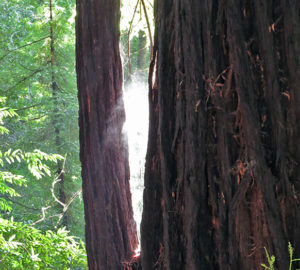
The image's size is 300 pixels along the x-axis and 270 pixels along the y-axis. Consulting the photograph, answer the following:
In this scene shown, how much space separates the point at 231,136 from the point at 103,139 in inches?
57.7

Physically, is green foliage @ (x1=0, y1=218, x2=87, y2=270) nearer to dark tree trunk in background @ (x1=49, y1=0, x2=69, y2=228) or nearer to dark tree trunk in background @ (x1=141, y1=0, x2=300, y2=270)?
dark tree trunk in background @ (x1=141, y1=0, x2=300, y2=270)

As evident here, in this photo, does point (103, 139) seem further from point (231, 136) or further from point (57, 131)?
point (57, 131)

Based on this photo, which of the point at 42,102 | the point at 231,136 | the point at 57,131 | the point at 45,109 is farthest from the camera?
the point at 57,131

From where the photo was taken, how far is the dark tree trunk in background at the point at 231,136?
1.65 metres

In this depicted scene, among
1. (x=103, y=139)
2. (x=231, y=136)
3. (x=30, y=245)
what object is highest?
(x=231, y=136)

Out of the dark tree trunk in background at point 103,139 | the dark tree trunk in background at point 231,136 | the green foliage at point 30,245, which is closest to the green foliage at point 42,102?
the green foliage at point 30,245

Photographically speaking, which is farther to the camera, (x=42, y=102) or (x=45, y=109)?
(x=45, y=109)

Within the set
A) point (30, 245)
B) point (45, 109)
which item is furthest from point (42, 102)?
point (30, 245)

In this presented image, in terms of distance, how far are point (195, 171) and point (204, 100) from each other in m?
0.29

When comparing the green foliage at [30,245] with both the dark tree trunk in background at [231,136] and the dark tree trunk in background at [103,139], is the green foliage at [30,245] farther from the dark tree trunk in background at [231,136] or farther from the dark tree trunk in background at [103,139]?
the dark tree trunk in background at [231,136]

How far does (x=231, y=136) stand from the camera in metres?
1.76

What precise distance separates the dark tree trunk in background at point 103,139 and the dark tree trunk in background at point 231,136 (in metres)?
1.05

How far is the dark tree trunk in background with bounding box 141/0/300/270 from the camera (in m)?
1.65

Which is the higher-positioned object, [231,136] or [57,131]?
[231,136]
